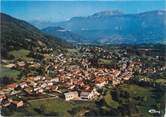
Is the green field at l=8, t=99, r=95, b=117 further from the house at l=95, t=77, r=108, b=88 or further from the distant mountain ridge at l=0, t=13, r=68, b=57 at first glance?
the distant mountain ridge at l=0, t=13, r=68, b=57

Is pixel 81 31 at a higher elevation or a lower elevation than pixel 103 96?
higher

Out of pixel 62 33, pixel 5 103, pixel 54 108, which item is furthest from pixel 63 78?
pixel 62 33

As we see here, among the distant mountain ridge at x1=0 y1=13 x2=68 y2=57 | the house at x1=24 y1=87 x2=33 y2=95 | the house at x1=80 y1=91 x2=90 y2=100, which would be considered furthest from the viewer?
the distant mountain ridge at x1=0 y1=13 x2=68 y2=57

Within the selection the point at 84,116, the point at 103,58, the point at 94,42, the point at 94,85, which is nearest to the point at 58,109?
the point at 84,116

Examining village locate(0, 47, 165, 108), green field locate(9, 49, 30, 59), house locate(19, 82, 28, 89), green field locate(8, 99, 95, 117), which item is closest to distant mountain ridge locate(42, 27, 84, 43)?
village locate(0, 47, 165, 108)

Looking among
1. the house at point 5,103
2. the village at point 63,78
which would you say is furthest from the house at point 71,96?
the house at point 5,103

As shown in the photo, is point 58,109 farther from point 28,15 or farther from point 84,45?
point 84,45

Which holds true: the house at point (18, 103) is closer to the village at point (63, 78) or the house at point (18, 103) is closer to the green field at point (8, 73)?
the village at point (63, 78)
